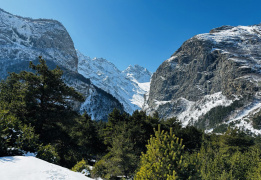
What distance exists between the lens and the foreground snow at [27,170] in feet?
19.3

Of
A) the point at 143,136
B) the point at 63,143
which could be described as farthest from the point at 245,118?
the point at 63,143

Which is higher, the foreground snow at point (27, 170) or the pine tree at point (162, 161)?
the pine tree at point (162, 161)

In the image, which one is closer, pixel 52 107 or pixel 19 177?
pixel 19 177

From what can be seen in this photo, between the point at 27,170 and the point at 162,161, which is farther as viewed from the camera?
the point at 162,161

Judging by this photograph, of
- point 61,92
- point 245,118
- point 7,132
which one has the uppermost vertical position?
point 245,118

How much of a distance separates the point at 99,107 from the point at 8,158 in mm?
181109

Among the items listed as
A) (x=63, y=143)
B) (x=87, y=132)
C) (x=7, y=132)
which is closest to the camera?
(x=7, y=132)

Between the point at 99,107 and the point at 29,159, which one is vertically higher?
the point at 99,107

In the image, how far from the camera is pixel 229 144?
37.3m

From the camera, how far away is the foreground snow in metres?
5.89

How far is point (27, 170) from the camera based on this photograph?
6441 millimetres

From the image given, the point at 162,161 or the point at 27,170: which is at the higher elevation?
the point at 162,161

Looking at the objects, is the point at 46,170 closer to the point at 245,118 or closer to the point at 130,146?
the point at 130,146

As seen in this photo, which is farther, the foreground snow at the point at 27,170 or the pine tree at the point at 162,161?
the pine tree at the point at 162,161
